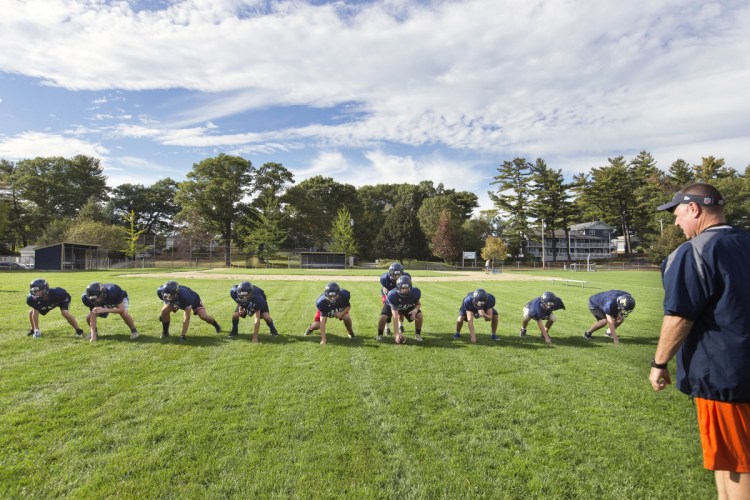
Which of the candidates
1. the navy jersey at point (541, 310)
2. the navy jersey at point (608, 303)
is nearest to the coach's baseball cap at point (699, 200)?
the navy jersey at point (541, 310)

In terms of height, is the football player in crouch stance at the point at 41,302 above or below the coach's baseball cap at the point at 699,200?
below

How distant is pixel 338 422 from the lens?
15.2ft

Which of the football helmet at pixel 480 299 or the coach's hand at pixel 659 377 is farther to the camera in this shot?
the football helmet at pixel 480 299

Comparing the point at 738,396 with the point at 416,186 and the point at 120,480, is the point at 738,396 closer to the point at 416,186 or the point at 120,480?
the point at 120,480

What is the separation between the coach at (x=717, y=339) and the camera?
2377mm

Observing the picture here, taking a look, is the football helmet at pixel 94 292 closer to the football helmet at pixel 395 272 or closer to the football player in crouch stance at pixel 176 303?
the football player in crouch stance at pixel 176 303

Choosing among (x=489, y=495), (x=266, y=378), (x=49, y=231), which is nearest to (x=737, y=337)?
(x=489, y=495)

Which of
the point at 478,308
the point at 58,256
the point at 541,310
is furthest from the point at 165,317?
the point at 58,256

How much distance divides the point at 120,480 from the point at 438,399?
365 cm

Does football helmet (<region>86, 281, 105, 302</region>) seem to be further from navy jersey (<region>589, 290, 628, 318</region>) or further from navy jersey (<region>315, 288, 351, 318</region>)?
navy jersey (<region>589, 290, 628, 318</region>)

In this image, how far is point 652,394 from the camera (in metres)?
5.59

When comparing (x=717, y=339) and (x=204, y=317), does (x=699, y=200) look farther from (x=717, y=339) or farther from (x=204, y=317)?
(x=204, y=317)

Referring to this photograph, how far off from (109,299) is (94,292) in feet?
1.11

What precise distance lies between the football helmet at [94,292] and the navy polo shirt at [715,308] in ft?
33.1
